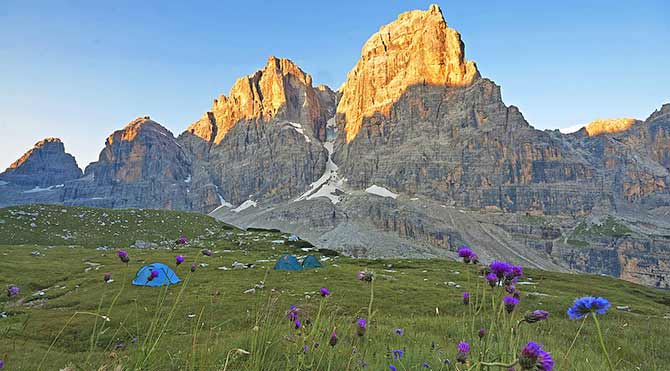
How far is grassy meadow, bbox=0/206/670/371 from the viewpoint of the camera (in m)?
4.13

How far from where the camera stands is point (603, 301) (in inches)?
78.3

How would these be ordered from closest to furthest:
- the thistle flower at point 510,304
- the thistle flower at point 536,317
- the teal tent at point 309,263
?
1. the thistle flower at point 536,317
2. the thistle flower at point 510,304
3. the teal tent at point 309,263

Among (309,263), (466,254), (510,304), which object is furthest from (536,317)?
(309,263)

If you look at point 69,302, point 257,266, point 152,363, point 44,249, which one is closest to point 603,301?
point 152,363

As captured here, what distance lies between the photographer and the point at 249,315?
13.5 m

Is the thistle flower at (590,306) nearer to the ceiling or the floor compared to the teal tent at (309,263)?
nearer to the ceiling

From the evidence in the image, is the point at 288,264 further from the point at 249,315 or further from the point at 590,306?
the point at 590,306

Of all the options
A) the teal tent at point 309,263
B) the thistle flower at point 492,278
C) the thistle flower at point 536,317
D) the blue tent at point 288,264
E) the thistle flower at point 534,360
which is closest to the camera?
A: the thistle flower at point 534,360

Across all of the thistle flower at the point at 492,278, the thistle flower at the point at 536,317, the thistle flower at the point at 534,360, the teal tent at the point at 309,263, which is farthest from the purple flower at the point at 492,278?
the teal tent at the point at 309,263

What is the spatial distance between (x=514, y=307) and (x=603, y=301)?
1.21m

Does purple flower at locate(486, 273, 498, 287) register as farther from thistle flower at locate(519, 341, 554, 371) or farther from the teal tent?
the teal tent

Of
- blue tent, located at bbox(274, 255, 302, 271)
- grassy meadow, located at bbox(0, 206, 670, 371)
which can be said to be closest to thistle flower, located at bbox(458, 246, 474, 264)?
grassy meadow, located at bbox(0, 206, 670, 371)

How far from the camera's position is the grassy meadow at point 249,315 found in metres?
4.13

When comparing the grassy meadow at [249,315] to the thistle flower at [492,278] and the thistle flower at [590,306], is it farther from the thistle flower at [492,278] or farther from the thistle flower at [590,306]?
the thistle flower at [590,306]
